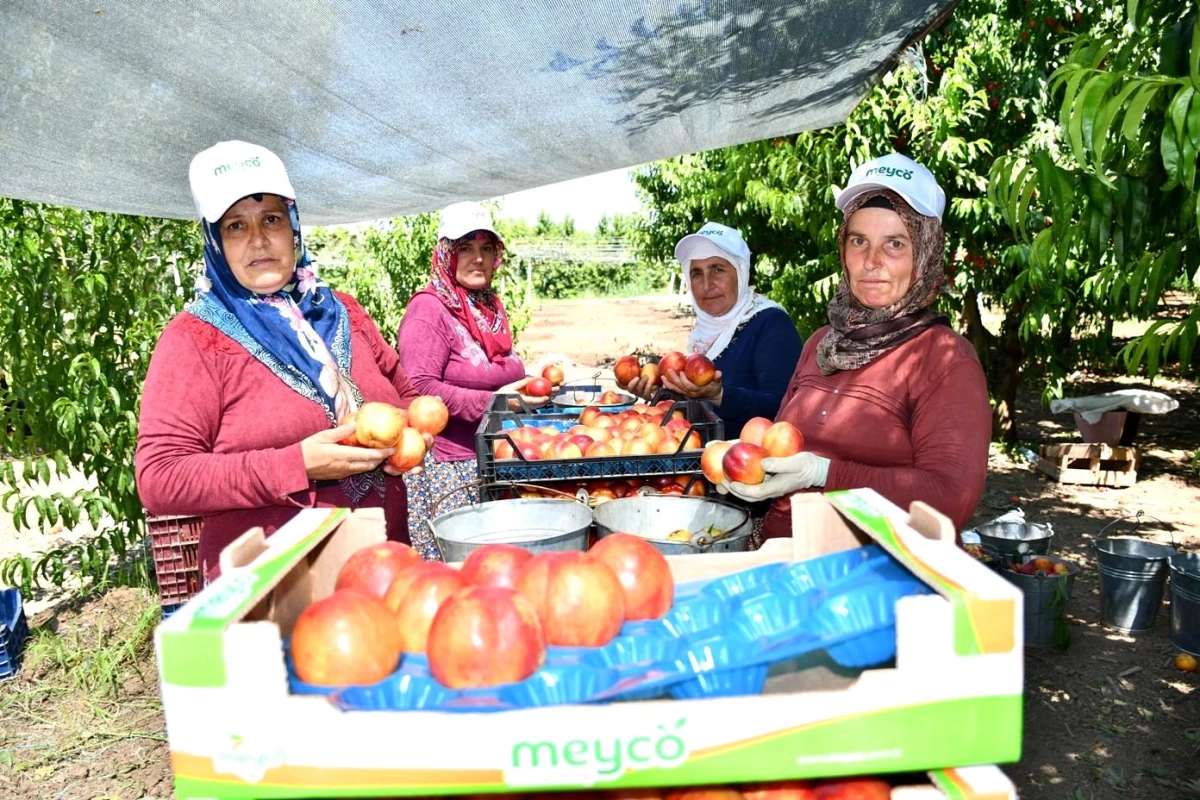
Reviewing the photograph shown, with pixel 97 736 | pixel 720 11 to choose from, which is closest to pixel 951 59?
pixel 720 11

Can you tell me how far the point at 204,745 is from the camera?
1092 mm

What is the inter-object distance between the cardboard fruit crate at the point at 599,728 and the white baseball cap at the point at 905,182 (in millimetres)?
1518

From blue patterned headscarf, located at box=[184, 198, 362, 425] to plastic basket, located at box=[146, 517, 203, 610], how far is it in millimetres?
788

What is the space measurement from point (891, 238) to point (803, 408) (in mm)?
553

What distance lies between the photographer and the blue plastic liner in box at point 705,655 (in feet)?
3.80

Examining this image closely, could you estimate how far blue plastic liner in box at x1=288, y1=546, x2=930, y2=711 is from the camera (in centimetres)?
116

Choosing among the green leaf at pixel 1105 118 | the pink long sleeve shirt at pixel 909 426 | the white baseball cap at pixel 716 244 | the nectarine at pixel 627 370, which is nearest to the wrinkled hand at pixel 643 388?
the nectarine at pixel 627 370

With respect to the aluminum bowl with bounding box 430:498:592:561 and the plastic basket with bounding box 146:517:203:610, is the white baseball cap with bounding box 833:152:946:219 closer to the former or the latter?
the aluminum bowl with bounding box 430:498:592:561

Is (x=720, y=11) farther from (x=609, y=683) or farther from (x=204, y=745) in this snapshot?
(x=204, y=745)

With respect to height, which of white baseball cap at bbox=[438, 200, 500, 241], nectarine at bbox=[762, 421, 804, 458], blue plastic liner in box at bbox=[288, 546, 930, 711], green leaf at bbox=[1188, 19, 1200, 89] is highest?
white baseball cap at bbox=[438, 200, 500, 241]

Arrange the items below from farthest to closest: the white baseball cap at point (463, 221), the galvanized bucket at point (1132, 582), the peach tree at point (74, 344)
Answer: the galvanized bucket at point (1132, 582), the white baseball cap at point (463, 221), the peach tree at point (74, 344)

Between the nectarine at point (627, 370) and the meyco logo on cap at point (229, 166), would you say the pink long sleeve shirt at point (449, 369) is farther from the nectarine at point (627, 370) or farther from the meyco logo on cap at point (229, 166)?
the meyco logo on cap at point (229, 166)

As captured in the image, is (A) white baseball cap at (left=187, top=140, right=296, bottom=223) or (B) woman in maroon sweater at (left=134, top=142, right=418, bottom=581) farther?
(A) white baseball cap at (left=187, top=140, right=296, bottom=223)

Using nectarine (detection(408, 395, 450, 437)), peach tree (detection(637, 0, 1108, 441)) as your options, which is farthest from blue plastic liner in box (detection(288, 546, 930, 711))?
peach tree (detection(637, 0, 1108, 441))
